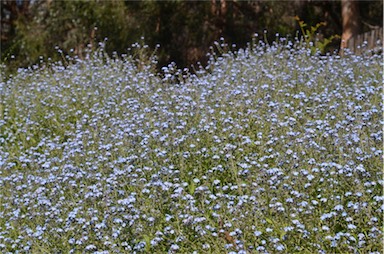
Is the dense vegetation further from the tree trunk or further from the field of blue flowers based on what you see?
the field of blue flowers

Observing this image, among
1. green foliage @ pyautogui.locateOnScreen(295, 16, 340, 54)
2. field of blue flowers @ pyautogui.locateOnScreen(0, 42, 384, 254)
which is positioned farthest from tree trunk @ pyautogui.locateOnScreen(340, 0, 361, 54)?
field of blue flowers @ pyautogui.locateOnScreen(0, 42, 384, 254)

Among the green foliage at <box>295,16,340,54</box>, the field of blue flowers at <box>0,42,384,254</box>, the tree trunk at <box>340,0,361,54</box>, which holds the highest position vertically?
the field of blue flowers at <box>0,42,384,254</box>

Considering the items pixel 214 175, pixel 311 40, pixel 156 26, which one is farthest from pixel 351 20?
pixel 214 175

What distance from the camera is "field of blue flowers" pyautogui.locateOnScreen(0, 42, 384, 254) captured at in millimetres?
3262

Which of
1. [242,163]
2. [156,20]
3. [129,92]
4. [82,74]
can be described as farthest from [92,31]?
[242,163]

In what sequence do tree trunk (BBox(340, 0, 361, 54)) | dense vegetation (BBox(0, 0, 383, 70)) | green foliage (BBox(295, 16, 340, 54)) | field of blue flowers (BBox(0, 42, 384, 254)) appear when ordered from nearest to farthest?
field of blue flowers (BBox(0, 42, 384, 254)), green foliage (BBox(295, 16, 340, 54)), tree trunk (BBox(340, 0, 361, 54)), dense vegetation (BBox(0, 0, 383, 70))

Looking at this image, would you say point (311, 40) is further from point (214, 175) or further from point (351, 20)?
point (214, 175)

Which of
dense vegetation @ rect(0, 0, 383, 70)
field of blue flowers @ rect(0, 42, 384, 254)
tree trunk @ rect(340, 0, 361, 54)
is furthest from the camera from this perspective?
dense vegetation @ rect(0, 0, 383, 70)

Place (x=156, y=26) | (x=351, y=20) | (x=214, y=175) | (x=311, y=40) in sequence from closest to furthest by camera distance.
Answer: (x=214, y=175) < (x=311, y=40) < (x=351, y=20) < (x=156, y=26)

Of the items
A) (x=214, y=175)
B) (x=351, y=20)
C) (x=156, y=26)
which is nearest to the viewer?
(x=214, y=175)

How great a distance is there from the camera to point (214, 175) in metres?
3.92

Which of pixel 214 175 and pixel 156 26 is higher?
pixel 214 175

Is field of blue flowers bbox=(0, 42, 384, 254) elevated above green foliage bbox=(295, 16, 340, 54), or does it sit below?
above

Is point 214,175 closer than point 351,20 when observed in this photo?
Yes
